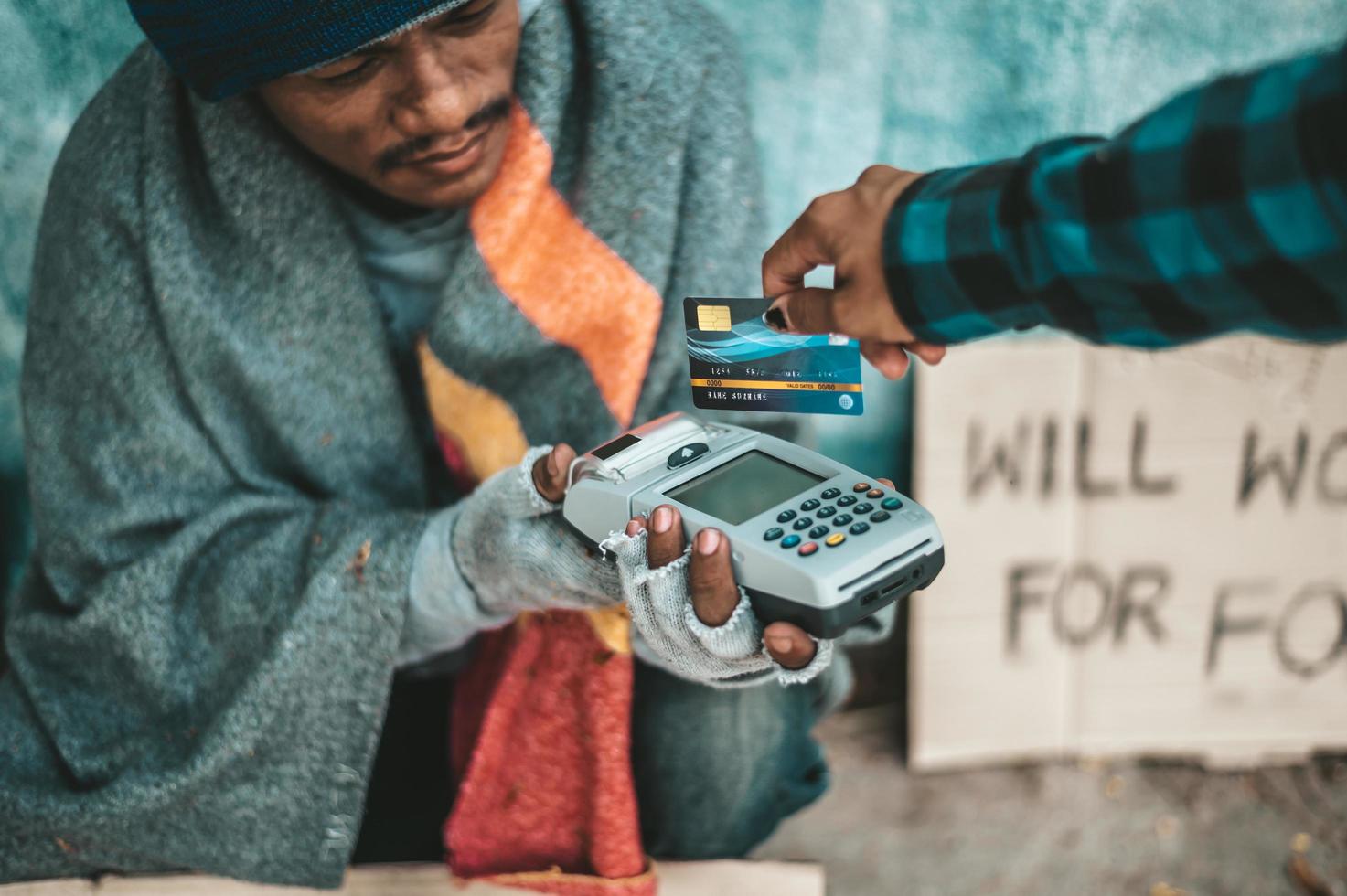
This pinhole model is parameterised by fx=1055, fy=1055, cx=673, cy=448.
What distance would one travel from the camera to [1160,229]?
1.63 feet

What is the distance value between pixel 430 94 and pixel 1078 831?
1.09 meters

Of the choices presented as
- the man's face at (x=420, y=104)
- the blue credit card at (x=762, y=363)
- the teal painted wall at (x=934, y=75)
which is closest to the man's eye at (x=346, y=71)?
the man's face at (x=420, y=104)

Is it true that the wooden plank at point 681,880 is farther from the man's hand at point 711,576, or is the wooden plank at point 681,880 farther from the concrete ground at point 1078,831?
the man's hand at point 711,576

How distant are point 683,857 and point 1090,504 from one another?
61cm

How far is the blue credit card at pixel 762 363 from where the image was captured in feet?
2.03

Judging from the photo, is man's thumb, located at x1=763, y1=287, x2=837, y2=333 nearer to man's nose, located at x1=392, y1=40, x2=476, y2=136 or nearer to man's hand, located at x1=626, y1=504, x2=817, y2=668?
man's hand, located at x1=626, y1=504, x2=817, y2=668

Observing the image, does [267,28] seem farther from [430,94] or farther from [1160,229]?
[1160,229]

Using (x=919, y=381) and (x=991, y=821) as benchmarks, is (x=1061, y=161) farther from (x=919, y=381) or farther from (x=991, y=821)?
(x=991, y=821)

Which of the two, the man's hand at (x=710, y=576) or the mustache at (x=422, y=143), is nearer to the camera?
the man's hand at (x=710, y=576)

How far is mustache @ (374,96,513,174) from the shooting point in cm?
78

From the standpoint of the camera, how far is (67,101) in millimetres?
1062

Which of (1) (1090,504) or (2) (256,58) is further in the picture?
(1) (1090,504)

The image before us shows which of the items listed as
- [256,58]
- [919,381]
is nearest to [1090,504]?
[919,381]

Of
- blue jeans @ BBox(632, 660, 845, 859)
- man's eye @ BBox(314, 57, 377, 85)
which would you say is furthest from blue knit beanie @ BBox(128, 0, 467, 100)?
blue jeans @ BBox(632, 660, 845, 859)
